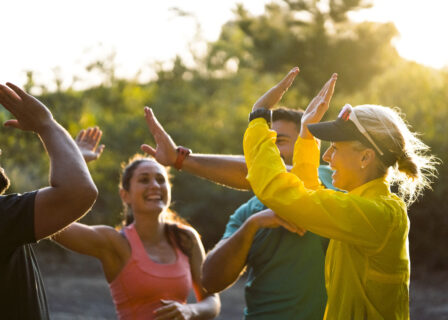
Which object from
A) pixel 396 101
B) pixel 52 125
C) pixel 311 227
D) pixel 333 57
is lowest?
pixel 311 227

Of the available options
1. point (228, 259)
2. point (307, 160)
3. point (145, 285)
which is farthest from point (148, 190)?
point (307, 160)

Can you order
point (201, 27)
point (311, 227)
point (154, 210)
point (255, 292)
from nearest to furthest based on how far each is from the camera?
point (311, 227), point (255, 292), point (154, 210), point (201, 27)

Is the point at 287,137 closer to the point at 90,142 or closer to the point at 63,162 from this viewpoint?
the point at 90,142

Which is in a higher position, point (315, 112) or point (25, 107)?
point (315, 112)

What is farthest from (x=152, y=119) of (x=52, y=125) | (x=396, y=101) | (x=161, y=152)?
(x=396, y=101)

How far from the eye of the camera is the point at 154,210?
466 cm

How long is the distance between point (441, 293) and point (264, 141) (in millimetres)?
10038

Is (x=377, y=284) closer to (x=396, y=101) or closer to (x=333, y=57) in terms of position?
(x=396, y=101)

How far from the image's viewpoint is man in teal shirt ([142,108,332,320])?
128 inches

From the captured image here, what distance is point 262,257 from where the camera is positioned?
340 cm

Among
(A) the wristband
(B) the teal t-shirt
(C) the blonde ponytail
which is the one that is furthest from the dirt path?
(C) the blonde ponytail

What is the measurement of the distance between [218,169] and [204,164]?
0.27ft

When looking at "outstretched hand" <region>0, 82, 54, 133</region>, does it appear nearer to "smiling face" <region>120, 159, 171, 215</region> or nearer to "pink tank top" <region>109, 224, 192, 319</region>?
"pink tank top" <region>109, 224, 192, 319</region>

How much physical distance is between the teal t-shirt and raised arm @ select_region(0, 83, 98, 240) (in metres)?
1.46
